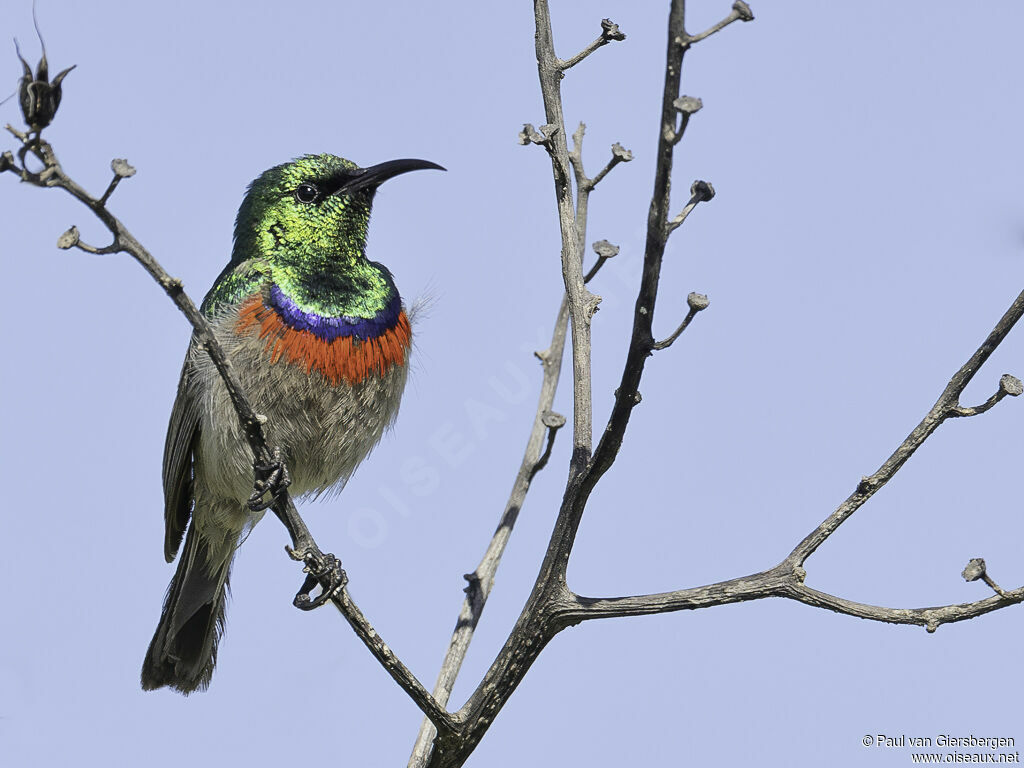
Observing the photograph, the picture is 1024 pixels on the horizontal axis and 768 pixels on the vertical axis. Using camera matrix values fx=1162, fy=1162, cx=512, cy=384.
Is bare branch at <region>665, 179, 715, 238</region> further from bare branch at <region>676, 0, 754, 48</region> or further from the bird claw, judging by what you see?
the bird claw

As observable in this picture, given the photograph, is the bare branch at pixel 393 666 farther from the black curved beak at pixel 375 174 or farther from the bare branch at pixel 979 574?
the black curved beak at pixel 375 174

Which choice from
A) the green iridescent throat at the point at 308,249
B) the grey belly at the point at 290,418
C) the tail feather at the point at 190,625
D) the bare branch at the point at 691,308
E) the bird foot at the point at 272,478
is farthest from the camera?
the tail feather at the point at 190,625

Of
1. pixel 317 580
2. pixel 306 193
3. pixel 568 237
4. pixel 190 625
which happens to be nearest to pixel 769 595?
pixel 568 237

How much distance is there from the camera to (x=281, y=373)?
515 centimetres

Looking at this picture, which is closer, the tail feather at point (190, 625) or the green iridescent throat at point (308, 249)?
the green iridescent throat at point (308, 249)

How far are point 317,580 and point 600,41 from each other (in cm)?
225

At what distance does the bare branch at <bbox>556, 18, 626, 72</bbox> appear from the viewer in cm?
413

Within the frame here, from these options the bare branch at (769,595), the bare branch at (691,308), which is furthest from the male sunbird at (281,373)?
the bare branch at (691,308)

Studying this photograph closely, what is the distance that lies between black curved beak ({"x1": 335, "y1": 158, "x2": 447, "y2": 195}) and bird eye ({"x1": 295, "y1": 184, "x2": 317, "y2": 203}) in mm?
116

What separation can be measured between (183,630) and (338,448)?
4.65 feet

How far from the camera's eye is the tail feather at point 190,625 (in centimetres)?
594

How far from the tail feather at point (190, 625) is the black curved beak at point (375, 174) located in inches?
76.6

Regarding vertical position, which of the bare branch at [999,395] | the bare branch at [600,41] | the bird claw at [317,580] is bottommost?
the bird claw at [317,580]

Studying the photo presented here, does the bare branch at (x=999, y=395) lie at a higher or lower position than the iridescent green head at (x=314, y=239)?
lower
